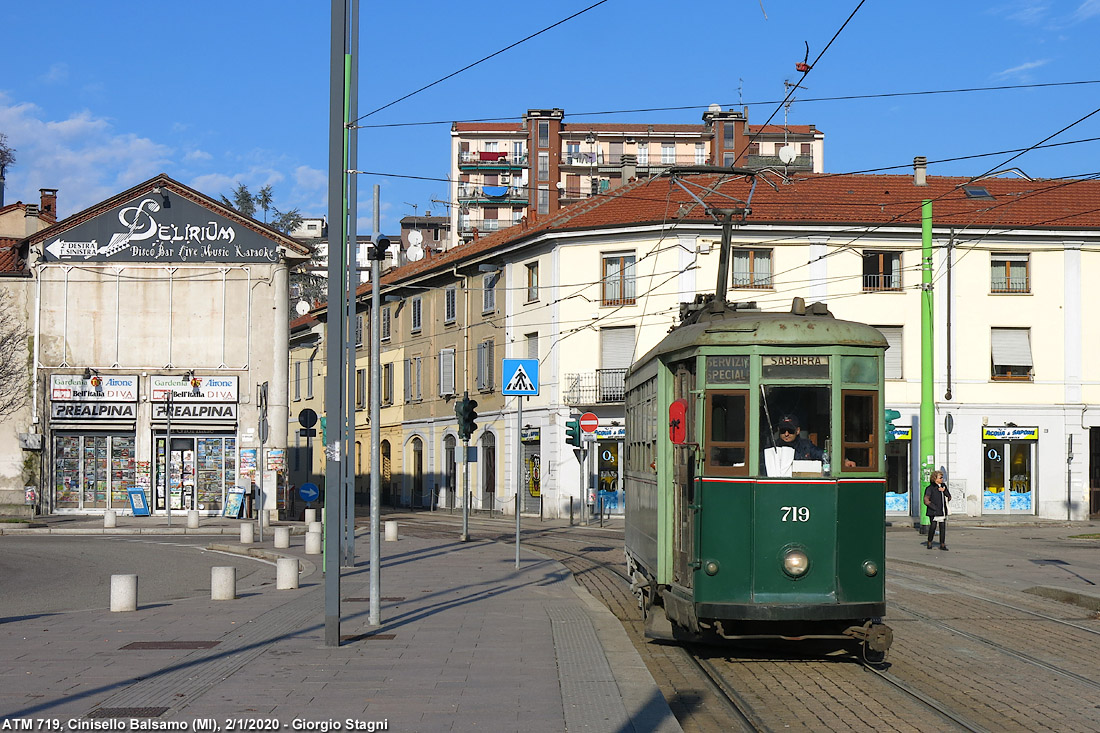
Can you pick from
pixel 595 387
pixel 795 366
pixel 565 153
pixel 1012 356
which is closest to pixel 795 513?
pixel 795 366

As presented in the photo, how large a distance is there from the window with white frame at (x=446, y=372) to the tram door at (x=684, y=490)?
132 feet

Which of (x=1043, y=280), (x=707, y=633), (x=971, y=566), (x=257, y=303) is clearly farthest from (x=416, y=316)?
(x=707, y=633)

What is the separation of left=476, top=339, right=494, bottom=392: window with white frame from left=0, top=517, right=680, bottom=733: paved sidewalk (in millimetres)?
31172

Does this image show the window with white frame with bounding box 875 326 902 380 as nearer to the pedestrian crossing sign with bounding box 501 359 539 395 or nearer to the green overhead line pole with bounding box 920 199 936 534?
the green overhead line pole with bounding box 920 199 936 534

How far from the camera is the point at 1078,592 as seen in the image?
57.8 ft

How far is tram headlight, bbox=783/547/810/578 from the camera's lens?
10438 mm

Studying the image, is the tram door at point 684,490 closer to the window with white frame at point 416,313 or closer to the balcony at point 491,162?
the window with white frame at point 416,313

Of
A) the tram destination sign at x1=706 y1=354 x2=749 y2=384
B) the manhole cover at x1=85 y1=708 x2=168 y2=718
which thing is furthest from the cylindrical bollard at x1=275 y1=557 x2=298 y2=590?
the manhole cover at x1=85 y1=708 x2=168 y2=718

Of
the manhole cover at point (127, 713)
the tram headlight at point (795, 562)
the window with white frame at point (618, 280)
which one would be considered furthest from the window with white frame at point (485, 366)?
the manhole cover at point (127, 713)

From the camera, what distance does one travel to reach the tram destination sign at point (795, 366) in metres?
10.7

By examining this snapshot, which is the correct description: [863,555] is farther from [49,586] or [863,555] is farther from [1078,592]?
[49,586]

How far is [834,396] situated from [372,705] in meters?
4.70

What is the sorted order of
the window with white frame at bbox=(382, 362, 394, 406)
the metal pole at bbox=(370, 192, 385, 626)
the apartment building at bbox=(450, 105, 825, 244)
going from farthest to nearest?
the apartment building at bbox=(450, 105, 825, 244)
the window with white frame at bbox=(382, 362, 394, 406)
the metal pole at bbox=(370, 192, 385, 626)

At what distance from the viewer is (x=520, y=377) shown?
20.4 meters
